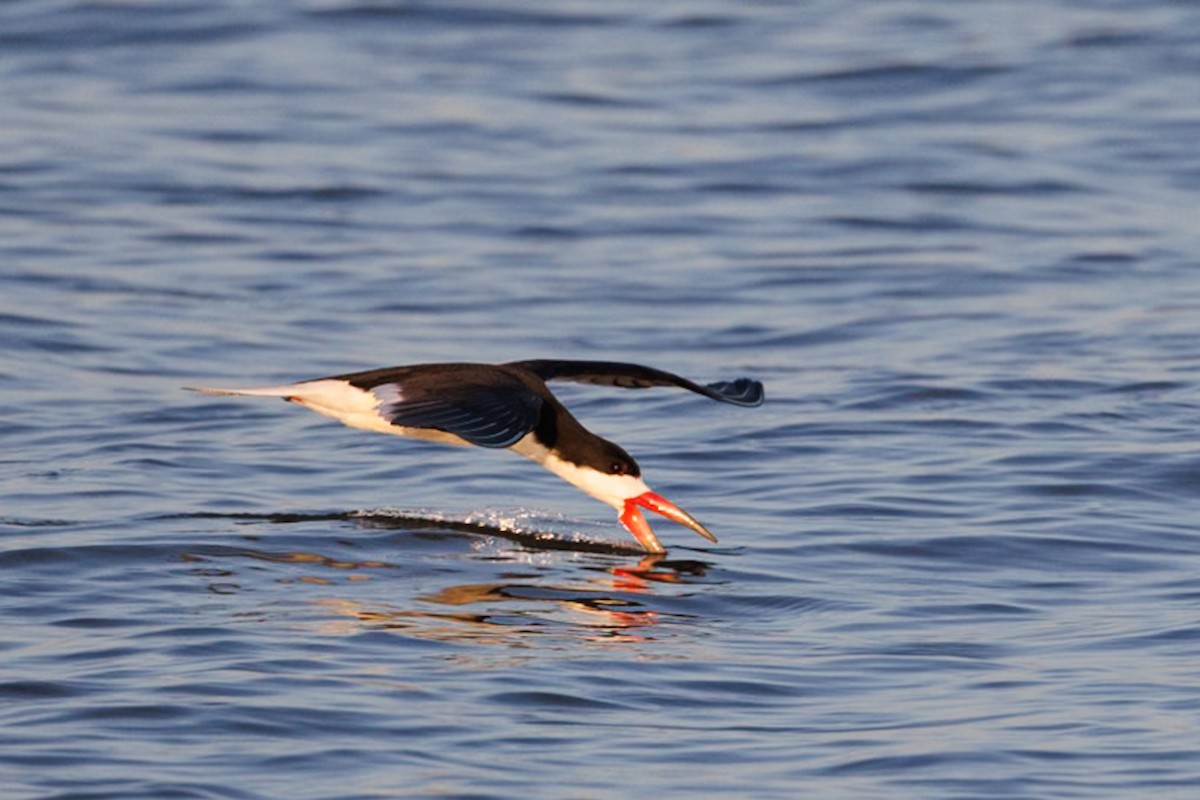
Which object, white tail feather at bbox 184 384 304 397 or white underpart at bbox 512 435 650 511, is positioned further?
white underpart at bbox 512 435 650 511

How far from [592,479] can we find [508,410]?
3.25 ft

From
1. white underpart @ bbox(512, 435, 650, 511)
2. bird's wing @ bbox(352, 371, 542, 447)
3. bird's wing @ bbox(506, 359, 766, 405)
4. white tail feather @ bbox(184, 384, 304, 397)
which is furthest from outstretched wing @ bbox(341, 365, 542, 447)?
bird's wing @ bbox(506, 359, 766, 405)

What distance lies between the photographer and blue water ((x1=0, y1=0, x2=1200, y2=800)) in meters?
7.11

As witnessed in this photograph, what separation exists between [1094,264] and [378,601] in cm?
877

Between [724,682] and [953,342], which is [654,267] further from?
[724,682]

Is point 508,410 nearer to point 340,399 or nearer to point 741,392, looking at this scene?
point 340,399

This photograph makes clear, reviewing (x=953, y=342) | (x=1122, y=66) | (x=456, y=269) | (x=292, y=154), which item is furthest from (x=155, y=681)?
(x=1122, y=66)

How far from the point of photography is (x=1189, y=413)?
40.5ft

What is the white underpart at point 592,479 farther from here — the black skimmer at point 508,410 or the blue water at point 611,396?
the blue water at point 611,396

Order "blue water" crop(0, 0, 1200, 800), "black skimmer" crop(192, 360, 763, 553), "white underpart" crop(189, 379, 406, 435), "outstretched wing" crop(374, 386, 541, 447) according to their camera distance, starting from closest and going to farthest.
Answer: "blue water" crop(0, 0, 1200, 800)
"outstretched wing" crop(374, 386, 541, 447)
"black skimmer" crop(192, 360, 763, 553)
"white underpart" crop(189, 379, 406, 435)

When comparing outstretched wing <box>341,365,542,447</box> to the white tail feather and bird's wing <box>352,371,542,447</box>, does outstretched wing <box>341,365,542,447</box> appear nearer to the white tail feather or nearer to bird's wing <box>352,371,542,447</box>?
bird's wing <box>352,371,542,447</box>

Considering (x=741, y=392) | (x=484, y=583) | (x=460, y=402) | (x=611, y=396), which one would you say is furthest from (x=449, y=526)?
(x=611, y=396)

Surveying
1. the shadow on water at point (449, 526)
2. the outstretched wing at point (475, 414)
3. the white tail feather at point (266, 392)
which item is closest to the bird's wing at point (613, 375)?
the shadow on water at point (449, 526)

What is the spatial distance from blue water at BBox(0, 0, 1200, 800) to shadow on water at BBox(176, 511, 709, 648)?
30 millimetres
